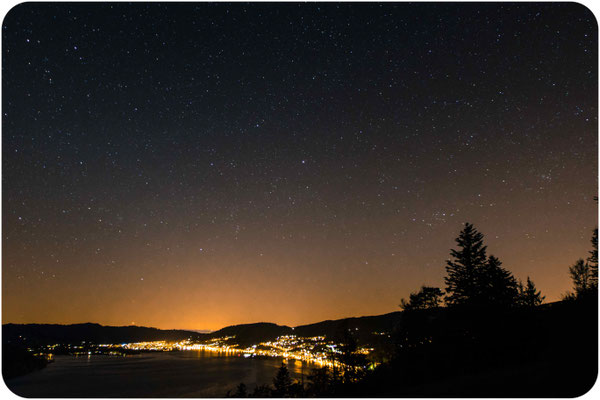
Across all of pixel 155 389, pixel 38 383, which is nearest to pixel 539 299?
pixel 155 389

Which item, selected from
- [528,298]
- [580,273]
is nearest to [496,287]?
[528,298]

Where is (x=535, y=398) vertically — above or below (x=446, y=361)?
above

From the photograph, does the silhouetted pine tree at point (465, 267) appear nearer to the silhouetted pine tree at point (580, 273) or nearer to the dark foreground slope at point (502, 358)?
the dark foreground slope at point (502, 358)

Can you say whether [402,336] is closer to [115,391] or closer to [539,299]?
[539,299]

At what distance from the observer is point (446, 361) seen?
691 inches

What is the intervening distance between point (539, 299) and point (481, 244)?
628cm

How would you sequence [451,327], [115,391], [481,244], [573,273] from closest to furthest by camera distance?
[451,327] < [481,244] < [573,273] < [115,391]

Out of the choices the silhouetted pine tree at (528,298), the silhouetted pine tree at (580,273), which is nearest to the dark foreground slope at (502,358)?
the silhouetted pine tree at (528,298)

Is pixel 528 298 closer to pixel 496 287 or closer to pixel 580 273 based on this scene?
pixel 496 287

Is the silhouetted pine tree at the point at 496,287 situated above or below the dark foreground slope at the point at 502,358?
above

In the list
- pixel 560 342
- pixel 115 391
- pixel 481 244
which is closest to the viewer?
pixel 560 342

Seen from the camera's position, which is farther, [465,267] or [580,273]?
[580,273]

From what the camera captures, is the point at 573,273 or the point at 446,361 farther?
the point at 573,273

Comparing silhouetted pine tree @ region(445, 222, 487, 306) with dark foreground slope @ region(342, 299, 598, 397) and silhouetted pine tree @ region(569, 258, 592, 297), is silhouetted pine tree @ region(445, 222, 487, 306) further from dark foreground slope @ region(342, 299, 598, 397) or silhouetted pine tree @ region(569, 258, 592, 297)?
silhouetted pine tree @ region(569, 258, 592, 297)
